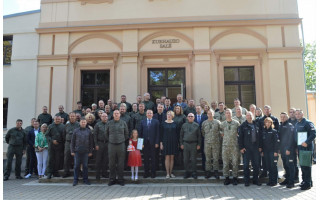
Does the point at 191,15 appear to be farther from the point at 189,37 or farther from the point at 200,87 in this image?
the point at 200,87

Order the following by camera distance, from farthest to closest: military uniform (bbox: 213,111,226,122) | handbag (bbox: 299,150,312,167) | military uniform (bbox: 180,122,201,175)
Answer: military uniform (bbox: 213,111,226,122), military uniform (bbox: 180,122,201,175), handbag (bbox: 299,150,312,167)

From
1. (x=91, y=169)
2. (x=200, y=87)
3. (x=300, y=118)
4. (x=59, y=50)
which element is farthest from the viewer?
(x=59, y=50)

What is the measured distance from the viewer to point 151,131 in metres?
7.46

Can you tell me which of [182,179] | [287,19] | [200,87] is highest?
[287,19]

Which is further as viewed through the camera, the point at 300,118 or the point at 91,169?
the point at 91,169

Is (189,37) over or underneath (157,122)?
over

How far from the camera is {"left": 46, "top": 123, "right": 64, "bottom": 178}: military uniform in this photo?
781 centimetres

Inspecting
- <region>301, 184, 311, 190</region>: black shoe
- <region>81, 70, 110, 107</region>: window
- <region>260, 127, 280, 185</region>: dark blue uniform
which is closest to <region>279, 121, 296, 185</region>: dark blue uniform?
<region>260, 127, 280, 185</region>: dark blue uniform

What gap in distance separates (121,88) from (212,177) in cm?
612

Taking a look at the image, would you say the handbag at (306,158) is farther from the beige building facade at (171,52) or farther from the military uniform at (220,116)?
the beige building facade at (171,52)

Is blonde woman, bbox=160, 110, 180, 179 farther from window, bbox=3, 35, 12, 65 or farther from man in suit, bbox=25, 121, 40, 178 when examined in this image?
window, bbox=3, 35, 12, 65

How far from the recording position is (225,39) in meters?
11.5

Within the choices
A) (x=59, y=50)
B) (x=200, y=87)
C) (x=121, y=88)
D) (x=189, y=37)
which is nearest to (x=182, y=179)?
(x=200, y=87)

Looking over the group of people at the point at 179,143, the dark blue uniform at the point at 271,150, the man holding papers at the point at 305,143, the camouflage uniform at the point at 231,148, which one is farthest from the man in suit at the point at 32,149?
the man holding papers at the point at 305,143
